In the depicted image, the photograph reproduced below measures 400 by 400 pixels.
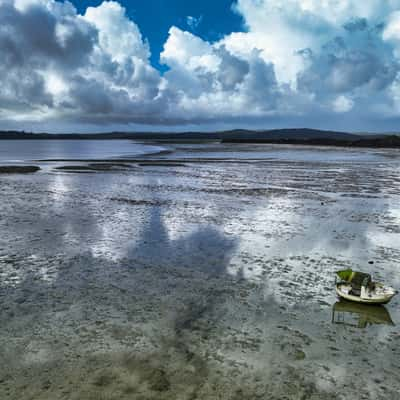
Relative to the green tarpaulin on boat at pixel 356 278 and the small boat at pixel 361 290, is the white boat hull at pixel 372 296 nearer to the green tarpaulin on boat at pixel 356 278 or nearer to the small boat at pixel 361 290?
the small boat at pixel 361 290

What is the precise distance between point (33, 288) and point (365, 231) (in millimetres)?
15355

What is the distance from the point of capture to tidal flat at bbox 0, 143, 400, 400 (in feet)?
23.5

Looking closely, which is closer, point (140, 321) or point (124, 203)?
point (140, 321)

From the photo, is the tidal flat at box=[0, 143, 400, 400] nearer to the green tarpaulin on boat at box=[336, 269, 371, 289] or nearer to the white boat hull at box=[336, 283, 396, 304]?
the white boat hull at box=[336, 283, 396, 304]

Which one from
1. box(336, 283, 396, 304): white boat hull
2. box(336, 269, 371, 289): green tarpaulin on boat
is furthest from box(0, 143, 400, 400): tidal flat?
box(336, 269, 371, 289): green tarpaulin on boat

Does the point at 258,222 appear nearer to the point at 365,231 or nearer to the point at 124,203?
the point at 365,231

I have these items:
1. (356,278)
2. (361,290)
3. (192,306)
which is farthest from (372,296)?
(192,306)

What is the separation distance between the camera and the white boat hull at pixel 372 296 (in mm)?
10352

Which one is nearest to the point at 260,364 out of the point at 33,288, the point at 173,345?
the point at 173,345

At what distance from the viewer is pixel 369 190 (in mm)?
31906

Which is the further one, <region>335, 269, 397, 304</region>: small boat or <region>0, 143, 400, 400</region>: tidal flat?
<region>335, 269, 397, 304</region>: small boat

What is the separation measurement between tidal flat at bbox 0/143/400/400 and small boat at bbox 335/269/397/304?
13.9 inches

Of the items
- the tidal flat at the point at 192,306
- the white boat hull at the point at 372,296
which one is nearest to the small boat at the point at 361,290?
the white boat hull at the point at 372,296

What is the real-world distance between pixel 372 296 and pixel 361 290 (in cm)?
32
